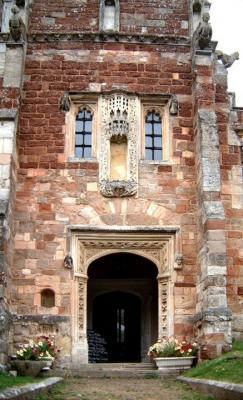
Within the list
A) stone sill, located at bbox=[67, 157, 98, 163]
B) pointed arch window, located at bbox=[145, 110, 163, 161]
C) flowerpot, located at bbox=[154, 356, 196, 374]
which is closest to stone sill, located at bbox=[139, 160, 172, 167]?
pointed arch window, located at bbox=[145, 110, 163, 161]

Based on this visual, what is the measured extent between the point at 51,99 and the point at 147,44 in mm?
2845

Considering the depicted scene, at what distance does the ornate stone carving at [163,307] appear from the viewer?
13.3 m

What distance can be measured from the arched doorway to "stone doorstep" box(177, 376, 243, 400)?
25.2 ft

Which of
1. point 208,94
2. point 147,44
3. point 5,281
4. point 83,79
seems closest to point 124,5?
point 147,44

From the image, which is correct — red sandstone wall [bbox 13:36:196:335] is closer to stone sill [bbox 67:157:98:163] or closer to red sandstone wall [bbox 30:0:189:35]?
stone sill [bbox 67:157:98:163]

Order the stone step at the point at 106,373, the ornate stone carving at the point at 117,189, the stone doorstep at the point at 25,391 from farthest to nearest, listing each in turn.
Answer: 1. the ornate stone carving at the point at 117,189
2. the stone step at the point at 106,373
3. the stone doorstep at the point at 25,391

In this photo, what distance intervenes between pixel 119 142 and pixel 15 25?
3758 millimetres

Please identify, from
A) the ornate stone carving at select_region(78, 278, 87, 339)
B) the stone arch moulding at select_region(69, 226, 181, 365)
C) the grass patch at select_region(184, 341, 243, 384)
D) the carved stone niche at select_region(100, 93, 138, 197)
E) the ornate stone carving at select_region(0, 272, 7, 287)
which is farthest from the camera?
the carved stone niche at select_region(100, 93, 138, 197)

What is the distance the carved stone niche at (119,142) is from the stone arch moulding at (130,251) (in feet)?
3.29

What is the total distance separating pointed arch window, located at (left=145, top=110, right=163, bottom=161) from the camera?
14742 mm

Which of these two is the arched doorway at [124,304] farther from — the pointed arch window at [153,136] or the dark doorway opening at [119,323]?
the pointed arch window at [153,136]

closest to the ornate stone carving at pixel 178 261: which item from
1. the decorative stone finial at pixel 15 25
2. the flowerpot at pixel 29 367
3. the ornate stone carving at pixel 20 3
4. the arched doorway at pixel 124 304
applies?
the flowerpot at pixel 29 367

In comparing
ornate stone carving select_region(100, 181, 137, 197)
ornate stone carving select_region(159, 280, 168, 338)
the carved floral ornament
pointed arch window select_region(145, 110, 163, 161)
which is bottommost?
ornate stone carving select_region(159, 280, 168, 338)

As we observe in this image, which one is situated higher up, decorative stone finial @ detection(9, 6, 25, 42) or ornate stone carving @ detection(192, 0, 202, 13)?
ornate stone carving @ detection(192, 0, 202, 13)
